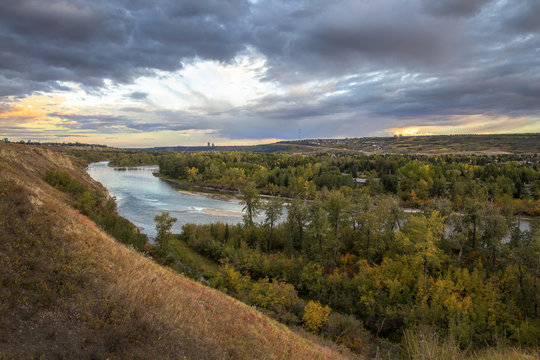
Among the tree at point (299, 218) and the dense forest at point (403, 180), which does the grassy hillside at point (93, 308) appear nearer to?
the tree at point (299, 218)

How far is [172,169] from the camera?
106062mm

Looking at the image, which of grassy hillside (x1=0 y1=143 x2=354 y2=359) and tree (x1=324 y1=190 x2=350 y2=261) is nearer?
grassy hillside (x1=0 y1=143 x2=354 y2=359)

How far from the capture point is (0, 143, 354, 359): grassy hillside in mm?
6334

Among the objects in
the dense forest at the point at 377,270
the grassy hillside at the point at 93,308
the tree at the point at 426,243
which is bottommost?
the dense forest at the point at 377,270

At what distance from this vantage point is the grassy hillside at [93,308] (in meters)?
6.33

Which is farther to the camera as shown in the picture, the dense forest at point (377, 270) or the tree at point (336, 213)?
the tree at point (336, 213)

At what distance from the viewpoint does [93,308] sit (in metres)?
7.18

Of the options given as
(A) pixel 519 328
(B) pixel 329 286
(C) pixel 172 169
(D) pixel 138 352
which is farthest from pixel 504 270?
(C) pixel 172 169

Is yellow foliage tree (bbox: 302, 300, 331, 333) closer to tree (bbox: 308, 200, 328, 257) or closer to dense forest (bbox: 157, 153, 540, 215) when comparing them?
tree (bbox: 308, 200, 328, 257)

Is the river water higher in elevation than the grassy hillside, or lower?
lower

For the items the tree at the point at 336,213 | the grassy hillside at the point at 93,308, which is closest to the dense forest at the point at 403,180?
the tree at the point at 336,213

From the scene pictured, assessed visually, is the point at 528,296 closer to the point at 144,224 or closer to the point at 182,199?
the point at 144,224

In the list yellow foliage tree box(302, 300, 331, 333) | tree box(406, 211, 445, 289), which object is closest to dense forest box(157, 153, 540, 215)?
tree box(406, 211, 445, 289)

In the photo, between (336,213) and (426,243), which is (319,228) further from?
(426,243)
